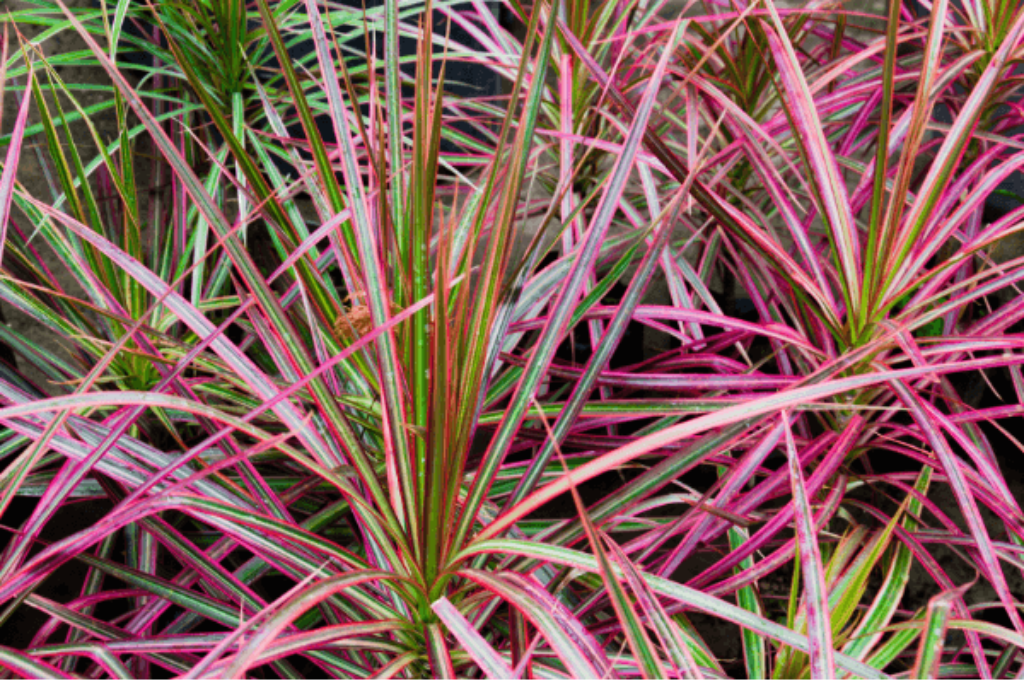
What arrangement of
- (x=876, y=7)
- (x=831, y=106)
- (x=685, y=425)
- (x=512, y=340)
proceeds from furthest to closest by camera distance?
(x=876, y=7) → (x=831, y=106) → (x=512, y=340) → (x=685, y=425)

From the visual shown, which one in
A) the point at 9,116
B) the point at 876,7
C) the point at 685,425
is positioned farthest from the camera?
the point at 876,7

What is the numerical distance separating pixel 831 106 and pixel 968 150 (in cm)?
28

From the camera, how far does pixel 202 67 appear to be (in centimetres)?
98

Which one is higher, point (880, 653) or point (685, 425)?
point (685, 425)

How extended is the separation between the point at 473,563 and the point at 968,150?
88 cm

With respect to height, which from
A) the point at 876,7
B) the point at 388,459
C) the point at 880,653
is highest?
the point at 876,7

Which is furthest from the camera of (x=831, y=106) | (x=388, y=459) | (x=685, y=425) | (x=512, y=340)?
(x=831, y=106)

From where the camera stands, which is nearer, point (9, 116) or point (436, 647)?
point (436, 647)

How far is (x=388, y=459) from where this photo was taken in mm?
506

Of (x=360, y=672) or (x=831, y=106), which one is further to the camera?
(x=831, y=106)

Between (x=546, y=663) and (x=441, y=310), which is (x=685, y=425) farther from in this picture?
(x=546, y=663)

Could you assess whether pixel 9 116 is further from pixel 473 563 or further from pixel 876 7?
pixel 876 7

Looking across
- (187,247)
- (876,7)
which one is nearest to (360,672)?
(187,247)

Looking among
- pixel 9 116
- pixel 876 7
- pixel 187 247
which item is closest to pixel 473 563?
pixel 187 247
